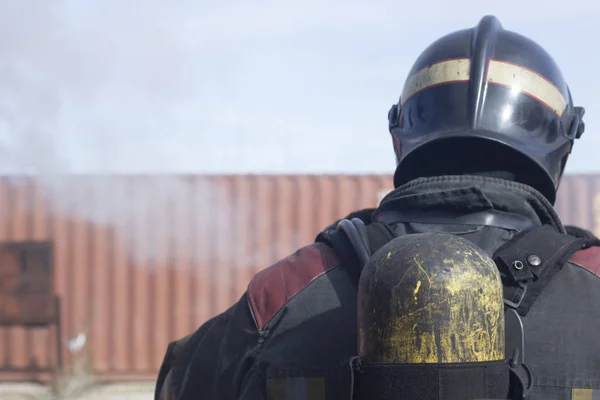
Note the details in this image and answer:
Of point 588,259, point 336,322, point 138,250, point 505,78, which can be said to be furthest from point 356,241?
point 138,250

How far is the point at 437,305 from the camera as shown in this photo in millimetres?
1237

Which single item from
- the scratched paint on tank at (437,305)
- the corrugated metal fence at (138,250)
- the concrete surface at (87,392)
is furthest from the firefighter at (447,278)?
the concrete surface at (87,392)

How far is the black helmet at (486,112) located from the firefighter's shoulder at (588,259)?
34cm

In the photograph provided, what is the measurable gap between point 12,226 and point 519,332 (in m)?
9.18

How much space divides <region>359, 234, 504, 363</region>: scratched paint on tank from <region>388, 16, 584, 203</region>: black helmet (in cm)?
55

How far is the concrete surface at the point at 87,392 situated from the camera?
31.4ft

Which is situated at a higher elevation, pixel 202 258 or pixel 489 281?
pixel 489 281

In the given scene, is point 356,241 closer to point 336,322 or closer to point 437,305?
point 336,322

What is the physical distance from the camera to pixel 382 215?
5.38 ft

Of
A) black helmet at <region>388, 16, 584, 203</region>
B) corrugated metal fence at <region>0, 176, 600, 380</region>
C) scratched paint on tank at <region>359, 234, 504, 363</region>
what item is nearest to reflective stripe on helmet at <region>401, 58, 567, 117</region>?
black helmet at <region>388, 16, 584, 203</region>

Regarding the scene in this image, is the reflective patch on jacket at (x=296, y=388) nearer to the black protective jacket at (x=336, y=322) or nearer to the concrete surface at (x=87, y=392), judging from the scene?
the black protective jacket at (x=336, y=322)

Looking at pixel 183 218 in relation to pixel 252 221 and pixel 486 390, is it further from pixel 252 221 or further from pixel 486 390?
pixel 486 390

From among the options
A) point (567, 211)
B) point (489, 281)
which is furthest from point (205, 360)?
point (567, 211)

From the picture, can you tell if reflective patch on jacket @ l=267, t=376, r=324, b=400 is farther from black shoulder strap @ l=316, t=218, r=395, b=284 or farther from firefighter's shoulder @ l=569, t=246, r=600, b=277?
firefighter's shoulder @ l=569, t=246, r=600, b=277
